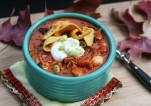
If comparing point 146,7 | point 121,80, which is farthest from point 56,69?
point 146,7

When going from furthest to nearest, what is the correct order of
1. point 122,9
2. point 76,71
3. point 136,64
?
point 122,9 → point 136,64 → point 76,71

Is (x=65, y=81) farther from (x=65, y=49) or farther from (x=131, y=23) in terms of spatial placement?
(x=131, y=23)

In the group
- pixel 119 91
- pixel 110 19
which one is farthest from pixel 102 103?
pixel 110 19

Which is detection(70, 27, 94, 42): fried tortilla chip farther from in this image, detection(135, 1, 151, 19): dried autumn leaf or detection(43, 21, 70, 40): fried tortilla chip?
detection(135, 1, 151, 19): dried autumn leaf

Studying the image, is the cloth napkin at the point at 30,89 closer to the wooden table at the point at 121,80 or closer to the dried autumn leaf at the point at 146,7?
the wooden table at the point at 121,80

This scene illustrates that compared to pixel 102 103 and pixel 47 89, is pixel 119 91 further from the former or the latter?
pixel 47 89

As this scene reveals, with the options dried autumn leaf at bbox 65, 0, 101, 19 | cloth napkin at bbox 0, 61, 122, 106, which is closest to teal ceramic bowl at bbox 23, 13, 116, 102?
cloth napkin at bbox 0, 61, 122, 106

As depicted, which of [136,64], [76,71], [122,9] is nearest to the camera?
[76,71]
